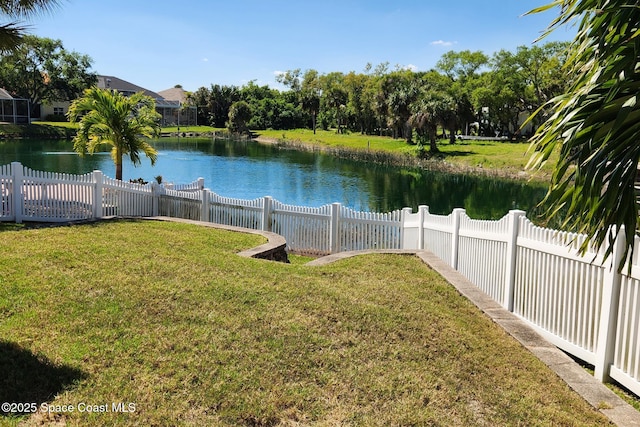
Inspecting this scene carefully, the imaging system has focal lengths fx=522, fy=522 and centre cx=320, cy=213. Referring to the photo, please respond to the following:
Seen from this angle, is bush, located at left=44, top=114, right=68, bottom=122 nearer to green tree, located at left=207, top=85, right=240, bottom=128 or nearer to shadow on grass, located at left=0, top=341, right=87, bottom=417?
green tree, located at left=207, top=85, right=240, bottom=128

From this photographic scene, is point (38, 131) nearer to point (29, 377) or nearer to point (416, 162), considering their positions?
point (416, 162)

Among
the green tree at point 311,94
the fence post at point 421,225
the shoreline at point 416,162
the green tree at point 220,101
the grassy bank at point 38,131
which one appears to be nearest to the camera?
the fence post at point 421,225

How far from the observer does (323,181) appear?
37.4 m

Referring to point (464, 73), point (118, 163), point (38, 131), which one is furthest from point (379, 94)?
point (118, 163)

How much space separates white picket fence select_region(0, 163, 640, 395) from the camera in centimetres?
568

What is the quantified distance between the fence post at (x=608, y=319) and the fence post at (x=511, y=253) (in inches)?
69.6

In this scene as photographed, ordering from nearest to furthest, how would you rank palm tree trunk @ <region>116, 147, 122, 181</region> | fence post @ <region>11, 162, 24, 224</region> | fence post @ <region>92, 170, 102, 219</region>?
fence post @ <region>11, 162, 24, 224</region>
fence post @ <region>92, 170, 102, 219</region>
palm tree trunk @ <region>116, 147, 122, 181</region>

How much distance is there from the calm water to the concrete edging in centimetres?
1815

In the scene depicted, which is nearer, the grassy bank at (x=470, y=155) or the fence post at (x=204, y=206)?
the fence post at (x=204, y=206)

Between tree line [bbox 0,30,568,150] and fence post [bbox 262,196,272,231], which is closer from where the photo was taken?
fence post [bbox 262,196,272,231]

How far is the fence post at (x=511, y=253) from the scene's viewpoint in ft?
24.8

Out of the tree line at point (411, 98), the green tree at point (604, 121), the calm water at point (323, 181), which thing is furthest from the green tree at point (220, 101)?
the green tree at point (604, 121)

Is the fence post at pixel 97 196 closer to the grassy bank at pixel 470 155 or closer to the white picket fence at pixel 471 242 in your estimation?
the white picket fence at pixel 471 242

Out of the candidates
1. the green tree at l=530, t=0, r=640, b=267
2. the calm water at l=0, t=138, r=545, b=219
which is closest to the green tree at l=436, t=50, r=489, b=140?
the calm water at l=0, t=138, r=545, b=219
